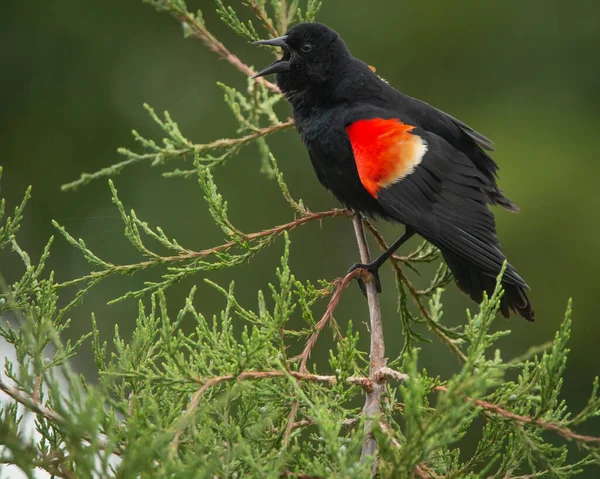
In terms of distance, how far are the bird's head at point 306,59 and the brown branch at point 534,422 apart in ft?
4.10

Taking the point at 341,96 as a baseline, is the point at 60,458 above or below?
below

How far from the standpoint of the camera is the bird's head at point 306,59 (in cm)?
255

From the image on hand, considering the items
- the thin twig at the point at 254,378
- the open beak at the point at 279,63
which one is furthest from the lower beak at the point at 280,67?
the thin twig at the point at 254,378

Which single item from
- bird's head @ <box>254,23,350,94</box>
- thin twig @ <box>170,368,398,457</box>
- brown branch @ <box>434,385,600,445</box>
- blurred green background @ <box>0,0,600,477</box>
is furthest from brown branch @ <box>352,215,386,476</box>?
blurred green background @ <box>0,0,600,477</box>

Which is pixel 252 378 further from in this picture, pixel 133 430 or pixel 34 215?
pixel 34 215

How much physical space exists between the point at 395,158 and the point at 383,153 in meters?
0.04

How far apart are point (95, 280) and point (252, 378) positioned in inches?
19.9

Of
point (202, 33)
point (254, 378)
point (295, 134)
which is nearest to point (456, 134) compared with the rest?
point (202, 33)

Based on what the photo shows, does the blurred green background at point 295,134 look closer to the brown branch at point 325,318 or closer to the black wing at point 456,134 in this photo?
the black wing at point 456,134

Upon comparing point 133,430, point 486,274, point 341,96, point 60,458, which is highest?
point 341,96

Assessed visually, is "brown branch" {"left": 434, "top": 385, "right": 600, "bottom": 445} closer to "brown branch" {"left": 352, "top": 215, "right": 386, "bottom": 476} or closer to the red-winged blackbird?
"brown branch" {"left": 352, "top": 215, "right": 386, "bottom": 476}

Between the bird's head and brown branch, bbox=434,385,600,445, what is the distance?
4.10ft

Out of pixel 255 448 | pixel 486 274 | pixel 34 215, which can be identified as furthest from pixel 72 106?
pixel 255 448

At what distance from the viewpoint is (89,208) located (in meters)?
6.70
